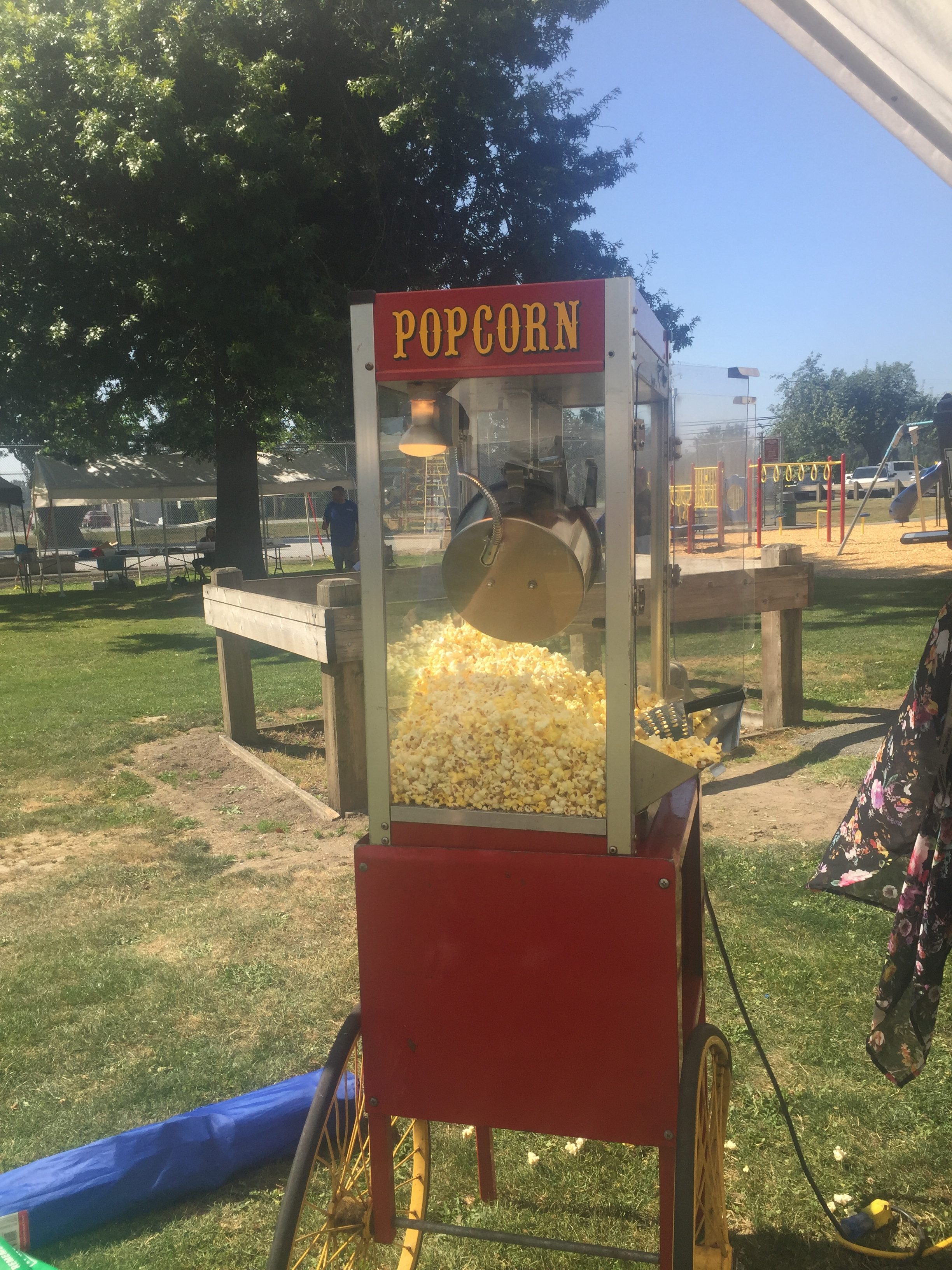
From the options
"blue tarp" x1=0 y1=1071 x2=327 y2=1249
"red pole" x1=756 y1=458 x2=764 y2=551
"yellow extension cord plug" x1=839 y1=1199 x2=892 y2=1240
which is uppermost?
"red pole" x1=756 y1=458 x2=764 y2=551

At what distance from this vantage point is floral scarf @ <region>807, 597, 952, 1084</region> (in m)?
1.99

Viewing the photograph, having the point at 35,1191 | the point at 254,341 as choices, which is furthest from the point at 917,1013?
the point at 254,341

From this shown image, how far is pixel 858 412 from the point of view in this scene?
69938mm

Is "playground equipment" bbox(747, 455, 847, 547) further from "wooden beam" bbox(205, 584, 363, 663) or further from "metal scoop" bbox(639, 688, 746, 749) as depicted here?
"wooden beam" bbox(205, 584, 363, 663)

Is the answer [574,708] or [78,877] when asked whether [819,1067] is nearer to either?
[574,708]

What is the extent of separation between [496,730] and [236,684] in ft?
20.7

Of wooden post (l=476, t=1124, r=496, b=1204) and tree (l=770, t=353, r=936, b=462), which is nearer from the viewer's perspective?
wooden post (l=476, t=1124, r=496, b=1204)

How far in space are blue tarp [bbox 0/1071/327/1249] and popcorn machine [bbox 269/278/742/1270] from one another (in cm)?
75

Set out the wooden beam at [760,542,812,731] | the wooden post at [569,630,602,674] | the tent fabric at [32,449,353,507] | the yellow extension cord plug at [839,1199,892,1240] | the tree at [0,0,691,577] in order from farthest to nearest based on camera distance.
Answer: the tent fabric at [32,449,353,507]
the tree at [0,0,691,577]
the wooden beam at [760,542,812,731]
the yellow extension cord plug at [839,1199,892,1240]
the wooden post at [569,630,602,674]

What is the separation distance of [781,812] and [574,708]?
4.10 meters

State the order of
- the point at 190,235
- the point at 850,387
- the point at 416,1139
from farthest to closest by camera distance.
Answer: the point at 850,387 < the point at 190,235 < the point at 416,1139

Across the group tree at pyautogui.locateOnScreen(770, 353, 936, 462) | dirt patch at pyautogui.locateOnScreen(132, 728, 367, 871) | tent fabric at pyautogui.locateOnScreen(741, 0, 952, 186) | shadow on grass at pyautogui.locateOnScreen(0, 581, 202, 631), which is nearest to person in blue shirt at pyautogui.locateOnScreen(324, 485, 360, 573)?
shadow on grass at pyautogui.locateOnScreen(0, 581, 202, 631)

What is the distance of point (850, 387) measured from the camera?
70.4m

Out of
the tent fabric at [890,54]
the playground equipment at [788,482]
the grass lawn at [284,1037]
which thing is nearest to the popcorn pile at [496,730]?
the grass lawn at [284,1037]
